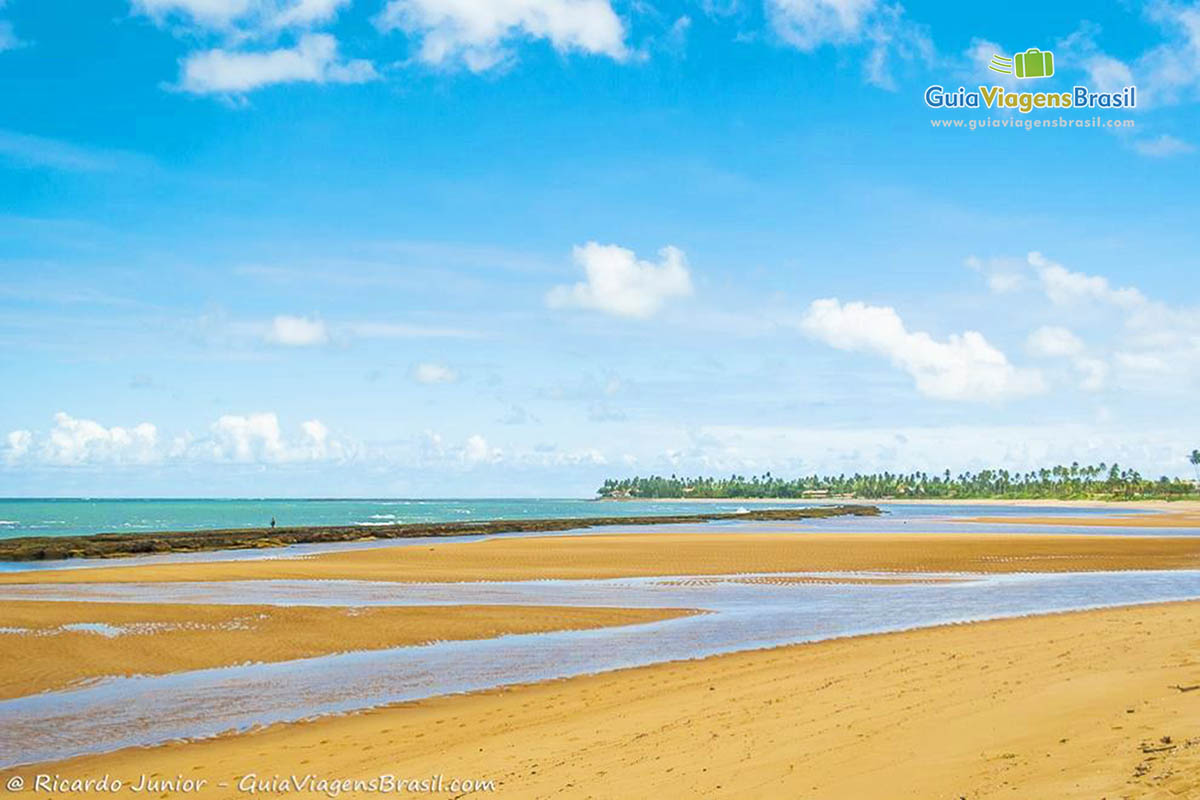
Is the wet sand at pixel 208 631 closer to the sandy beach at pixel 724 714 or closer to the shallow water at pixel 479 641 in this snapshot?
the sandy beach at pixel 724 714

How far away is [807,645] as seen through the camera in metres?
19.9

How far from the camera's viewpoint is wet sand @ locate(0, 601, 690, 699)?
18844mm

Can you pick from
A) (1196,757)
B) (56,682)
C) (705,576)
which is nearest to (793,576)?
(705,576)

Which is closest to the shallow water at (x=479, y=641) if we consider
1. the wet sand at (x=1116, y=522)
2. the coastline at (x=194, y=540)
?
the coastline at (x=194, y=540)

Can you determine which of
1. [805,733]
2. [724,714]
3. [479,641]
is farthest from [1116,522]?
[805,733]

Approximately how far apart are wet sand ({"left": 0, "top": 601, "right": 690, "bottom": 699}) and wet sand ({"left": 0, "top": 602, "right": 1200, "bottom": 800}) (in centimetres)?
653

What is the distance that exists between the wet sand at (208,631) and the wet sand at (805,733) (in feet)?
21.4

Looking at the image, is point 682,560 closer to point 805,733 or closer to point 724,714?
point 724,714

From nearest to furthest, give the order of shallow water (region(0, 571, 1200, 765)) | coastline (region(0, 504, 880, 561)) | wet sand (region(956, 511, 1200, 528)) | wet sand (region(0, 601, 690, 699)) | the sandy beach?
the sandy beach → shallow water (region(0, 571, 1200, 765)) → wet sand (region(0, 601, 690, 699)) → coastline (region(0, 504, 880, 561)) → wet sand (region(956, 511, 1200, 528))

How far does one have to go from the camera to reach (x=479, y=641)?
21719mm

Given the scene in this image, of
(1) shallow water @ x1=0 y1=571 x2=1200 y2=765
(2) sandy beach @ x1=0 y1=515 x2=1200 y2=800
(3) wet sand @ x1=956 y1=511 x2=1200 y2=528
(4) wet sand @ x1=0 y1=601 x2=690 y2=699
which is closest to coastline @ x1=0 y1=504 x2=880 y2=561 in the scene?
(1) shallow water @ x1=0 y1=571 x2=1200 y2=765

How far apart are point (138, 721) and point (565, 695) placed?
650cm

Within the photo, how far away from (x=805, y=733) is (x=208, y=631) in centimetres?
1715

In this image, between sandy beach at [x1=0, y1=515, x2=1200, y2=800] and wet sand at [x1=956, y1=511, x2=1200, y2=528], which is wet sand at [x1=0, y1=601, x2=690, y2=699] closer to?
sandy beach at [x1=0, y1=515, x2=1200, y2=800]
